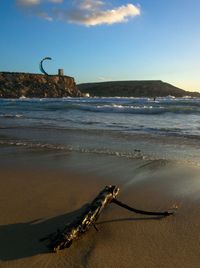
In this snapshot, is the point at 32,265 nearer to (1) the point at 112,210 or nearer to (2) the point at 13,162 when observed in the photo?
(1) the point at 112,210

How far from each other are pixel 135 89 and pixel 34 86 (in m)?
29.1

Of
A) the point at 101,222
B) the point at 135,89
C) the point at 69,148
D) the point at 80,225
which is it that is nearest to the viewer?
the point at 80,225

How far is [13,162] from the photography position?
21.5 ft

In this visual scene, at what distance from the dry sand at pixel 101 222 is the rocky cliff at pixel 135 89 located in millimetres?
99059

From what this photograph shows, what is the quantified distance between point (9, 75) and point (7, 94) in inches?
311

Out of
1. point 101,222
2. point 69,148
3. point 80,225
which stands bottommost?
point 69,148

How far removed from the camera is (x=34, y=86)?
10169 cm

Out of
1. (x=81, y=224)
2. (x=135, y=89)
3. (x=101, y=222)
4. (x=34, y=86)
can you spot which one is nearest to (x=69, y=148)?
(x=101, y=222)

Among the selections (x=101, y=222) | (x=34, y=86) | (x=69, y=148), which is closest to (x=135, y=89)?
(x=34, y=86)

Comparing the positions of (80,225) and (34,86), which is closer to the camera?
(80,225)

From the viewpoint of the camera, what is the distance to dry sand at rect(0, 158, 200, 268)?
285 cm

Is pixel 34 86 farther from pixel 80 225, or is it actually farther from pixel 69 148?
pixel 80 225

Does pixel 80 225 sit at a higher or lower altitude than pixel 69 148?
higher

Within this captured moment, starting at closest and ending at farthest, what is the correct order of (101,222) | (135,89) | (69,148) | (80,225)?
1. (80,225)
2. (101,222)
3. (69,148)
4. (135,89)
